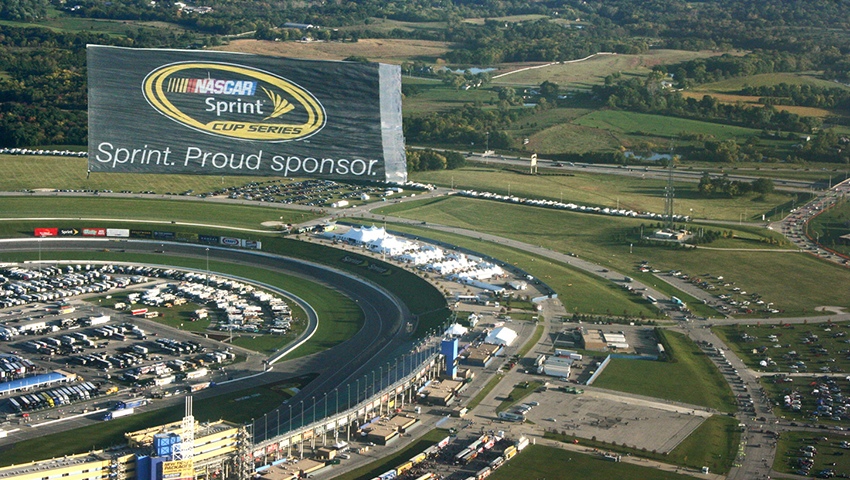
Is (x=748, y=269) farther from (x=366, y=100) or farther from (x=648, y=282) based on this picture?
(x=366, y=100)

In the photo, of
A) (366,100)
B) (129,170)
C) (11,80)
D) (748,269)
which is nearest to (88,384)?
(129,170)

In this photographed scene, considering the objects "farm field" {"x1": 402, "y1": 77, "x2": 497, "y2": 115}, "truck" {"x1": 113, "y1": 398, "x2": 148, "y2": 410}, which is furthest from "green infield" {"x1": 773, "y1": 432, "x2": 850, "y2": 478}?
"farm field" {"x1": 402, "y1": 77, "x2": 497, "y2": 115}

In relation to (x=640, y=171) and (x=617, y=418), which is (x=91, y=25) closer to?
(x=640, y=171)

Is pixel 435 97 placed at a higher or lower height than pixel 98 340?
higher

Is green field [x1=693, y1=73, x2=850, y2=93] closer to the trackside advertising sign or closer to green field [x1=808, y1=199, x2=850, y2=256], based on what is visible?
green field [x1=808, y1=199, x2=850, y2=256]

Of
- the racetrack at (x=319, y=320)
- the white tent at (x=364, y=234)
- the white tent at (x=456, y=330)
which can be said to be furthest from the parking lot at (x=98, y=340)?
the white tent at (x=364, y=234)

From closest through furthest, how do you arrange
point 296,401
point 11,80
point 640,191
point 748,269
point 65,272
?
point 296,401, point 65,272, point 748,269, point 640,191, point 11,80

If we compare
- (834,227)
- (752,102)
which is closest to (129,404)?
(834,227)
